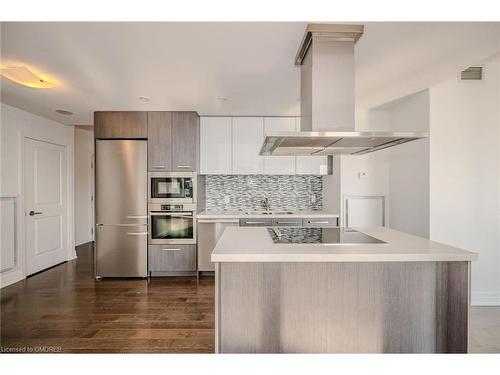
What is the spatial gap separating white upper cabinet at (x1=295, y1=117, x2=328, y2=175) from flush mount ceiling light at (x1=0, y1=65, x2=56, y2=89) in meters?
3.06

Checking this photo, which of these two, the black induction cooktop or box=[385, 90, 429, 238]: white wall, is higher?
box=[385, 90, 429, 238]: white wall

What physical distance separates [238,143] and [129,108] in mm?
1543

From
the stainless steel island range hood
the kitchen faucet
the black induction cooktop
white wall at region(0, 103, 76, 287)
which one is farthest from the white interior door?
the stainless steel island range hood

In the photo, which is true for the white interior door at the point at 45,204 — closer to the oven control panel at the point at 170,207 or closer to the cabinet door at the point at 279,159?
the oven control panel at the point at 170,207

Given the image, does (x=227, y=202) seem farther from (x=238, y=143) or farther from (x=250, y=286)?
(x=250, y=286)

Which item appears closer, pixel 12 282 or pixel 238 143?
pixel 12 282

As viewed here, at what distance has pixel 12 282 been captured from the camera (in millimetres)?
3814

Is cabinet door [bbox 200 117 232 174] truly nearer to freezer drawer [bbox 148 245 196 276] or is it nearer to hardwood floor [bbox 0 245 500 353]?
freezer drawer [bbox 148 245 196 276]

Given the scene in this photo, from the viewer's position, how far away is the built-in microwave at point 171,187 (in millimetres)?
4047

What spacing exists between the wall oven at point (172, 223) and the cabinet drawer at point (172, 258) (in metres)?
0.08

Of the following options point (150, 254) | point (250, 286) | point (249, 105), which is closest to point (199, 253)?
point (150, 254)

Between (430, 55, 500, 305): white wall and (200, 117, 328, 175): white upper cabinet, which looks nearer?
(430, 55, 500, 305): white wall

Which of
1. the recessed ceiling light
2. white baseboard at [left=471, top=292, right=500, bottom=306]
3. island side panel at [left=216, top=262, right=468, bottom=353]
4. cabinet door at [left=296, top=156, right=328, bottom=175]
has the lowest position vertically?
white baseboard at [left=471, top=292, right=500, bottom=306]

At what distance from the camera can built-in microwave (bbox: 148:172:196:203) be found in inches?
159
